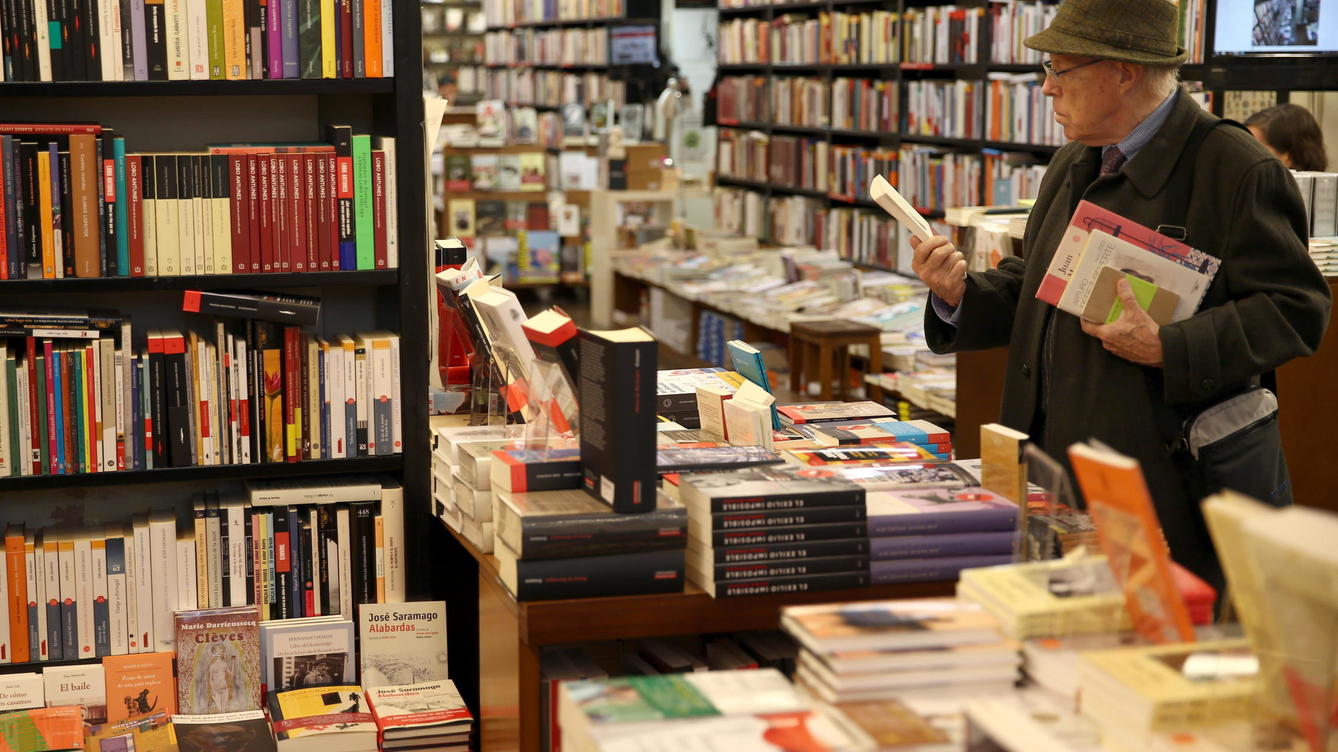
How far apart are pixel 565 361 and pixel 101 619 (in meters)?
1.38

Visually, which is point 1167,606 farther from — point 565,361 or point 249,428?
point 249,428

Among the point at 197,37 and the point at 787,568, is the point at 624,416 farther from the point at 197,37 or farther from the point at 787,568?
the point at 197,37

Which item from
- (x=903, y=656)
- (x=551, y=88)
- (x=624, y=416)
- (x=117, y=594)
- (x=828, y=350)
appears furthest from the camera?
(x=551, y=88)

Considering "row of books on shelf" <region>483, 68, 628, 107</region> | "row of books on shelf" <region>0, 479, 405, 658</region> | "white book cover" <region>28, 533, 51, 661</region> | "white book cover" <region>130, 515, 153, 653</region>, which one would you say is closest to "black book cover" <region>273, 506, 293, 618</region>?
"row of books on shelf" <region>0, 479, 405, 658</region>

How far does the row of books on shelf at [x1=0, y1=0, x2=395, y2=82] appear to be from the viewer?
2.78m

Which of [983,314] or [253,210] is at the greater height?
[253,210]

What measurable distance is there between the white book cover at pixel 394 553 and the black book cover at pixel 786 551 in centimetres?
126

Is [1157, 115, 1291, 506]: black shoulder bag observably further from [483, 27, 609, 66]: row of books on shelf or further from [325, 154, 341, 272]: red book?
[483, 27, 609, 66]: row of books on shelf

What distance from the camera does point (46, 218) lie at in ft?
9.25

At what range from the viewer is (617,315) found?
1020 centimetres

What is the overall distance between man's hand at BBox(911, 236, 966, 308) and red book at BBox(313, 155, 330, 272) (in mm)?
1172

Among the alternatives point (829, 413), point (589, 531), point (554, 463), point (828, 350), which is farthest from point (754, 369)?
point (828, 350)

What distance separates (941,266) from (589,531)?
0.99m

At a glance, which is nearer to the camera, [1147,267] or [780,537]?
[780,537]
